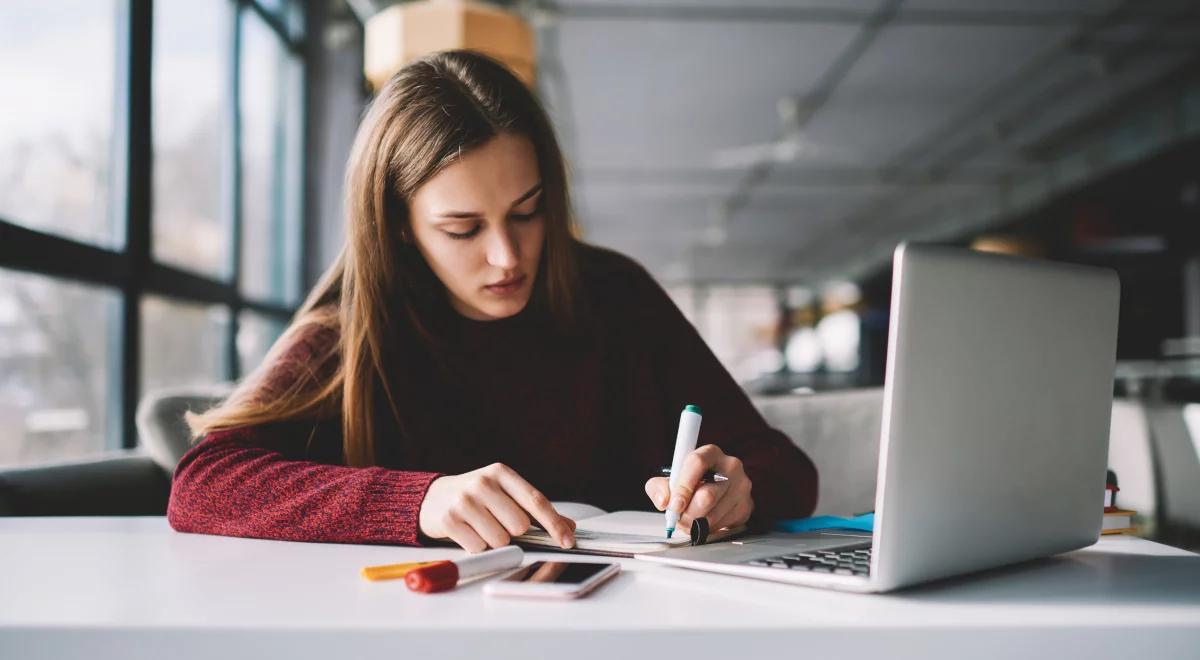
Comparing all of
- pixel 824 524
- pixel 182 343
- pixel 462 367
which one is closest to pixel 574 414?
pixel 462 367

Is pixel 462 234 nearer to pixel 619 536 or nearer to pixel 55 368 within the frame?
pixel 619 536

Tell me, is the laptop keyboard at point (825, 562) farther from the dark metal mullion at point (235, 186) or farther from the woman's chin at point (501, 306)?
the dark metal mullion at point (235, 186)

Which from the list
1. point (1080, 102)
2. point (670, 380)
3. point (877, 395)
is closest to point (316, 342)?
point (670, 380)

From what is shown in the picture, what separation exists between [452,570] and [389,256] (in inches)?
26.5

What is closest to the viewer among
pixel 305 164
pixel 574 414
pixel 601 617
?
pixel 601 617

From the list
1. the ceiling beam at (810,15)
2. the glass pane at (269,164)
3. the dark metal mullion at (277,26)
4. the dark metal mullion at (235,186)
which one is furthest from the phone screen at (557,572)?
the ceiling beam at (810,15)

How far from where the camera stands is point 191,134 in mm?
3125

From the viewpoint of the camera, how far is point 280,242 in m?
4.30

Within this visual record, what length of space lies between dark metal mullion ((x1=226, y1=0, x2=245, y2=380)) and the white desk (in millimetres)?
2909

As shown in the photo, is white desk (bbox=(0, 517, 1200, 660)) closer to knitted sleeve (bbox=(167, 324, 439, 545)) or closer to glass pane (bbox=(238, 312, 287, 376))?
knitted sleeve (bbox=(167, 324, 439, 545))

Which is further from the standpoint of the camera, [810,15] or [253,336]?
[810,15]

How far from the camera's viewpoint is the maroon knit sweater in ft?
3.65

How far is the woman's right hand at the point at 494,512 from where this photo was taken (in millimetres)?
807

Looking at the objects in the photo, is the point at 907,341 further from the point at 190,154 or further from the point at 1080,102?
the point at 1080,102
